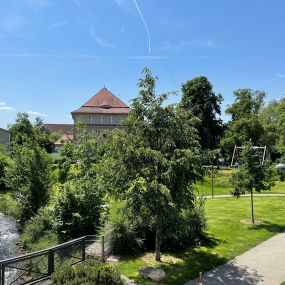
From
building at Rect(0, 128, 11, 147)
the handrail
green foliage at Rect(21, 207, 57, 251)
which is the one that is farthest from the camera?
building at Rect(0, 128, 11, 147)

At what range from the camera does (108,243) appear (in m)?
16.1

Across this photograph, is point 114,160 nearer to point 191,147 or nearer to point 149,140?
point 149,140

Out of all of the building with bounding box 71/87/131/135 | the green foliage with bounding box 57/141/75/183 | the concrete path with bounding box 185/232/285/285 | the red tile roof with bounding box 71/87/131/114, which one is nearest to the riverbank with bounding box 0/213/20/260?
the green foliage with bounding box 57/141/75/183

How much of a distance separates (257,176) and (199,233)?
18.9 feet

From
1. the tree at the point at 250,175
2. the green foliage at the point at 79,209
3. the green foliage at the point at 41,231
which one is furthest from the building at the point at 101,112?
the green foliage at the point at 79,209

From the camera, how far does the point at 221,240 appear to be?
18.5 m

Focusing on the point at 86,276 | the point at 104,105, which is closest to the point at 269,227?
the point at 86,276

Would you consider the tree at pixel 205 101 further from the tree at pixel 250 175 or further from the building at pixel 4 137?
the tree at pixel 250 175

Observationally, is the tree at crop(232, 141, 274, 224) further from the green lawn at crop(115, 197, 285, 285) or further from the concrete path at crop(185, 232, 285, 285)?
the concrete path at crop(185, 232, 285, 285)

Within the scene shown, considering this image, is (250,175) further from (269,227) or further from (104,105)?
(104,105)

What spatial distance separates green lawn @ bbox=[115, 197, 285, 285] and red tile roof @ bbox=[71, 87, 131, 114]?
65.6 m

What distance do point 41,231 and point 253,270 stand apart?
11125mm

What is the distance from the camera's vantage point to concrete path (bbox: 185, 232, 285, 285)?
13109 millimetres

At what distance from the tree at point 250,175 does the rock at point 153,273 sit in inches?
399
